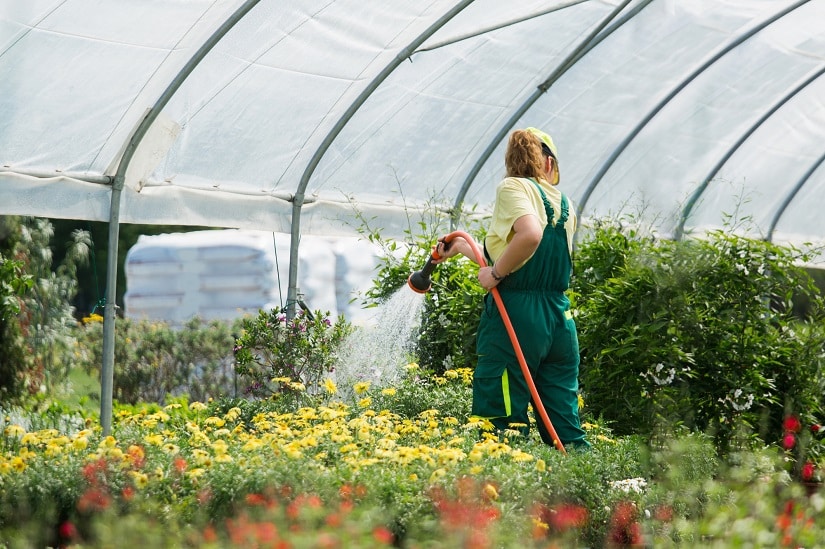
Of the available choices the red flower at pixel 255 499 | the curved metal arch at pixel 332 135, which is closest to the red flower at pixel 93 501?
the red flower at pixel 255 499

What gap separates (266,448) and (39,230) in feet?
16.8

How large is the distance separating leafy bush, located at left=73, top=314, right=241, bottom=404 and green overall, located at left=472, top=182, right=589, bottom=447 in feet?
16.5

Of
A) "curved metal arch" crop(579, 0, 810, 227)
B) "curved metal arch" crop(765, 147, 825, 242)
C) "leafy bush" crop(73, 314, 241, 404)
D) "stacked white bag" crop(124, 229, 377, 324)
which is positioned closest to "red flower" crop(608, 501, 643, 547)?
"curved metal arch" crop(579, 0, 810, 227)

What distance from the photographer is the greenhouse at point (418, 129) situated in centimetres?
437

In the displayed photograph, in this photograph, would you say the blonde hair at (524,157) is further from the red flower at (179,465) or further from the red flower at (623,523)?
the red flower at (179,465)

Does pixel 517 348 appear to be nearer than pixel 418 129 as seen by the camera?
Yes

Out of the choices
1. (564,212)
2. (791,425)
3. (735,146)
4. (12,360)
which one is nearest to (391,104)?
(564,212)

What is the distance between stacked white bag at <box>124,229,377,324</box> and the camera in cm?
1281

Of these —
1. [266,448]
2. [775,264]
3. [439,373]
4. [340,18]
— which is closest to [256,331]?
→ [439,373]

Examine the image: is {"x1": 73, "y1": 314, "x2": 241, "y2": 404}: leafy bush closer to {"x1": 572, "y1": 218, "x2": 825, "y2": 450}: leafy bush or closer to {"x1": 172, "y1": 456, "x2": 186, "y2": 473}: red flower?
{"x1": 572, "y1": 218, "x2": 825, "y2": 450}: leafy bush

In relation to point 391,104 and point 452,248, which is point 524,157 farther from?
point 391,104

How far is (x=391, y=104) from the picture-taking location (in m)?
6.10

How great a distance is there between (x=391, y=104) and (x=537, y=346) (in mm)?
Answer: 2712

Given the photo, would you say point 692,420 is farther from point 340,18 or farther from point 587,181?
point 587,181
